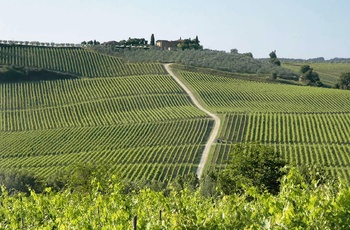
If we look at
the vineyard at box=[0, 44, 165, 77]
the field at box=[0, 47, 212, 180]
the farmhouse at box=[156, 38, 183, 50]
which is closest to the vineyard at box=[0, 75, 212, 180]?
the field at box=[0, 47, 212, 180]

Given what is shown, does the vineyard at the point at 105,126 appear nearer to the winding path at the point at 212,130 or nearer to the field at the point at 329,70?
the winding path at the point at 212,130

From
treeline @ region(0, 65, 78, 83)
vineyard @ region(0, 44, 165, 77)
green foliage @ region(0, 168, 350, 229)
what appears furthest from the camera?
vineyard @ region(0, 44, 165, 77)

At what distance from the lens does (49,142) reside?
63938 millimetres

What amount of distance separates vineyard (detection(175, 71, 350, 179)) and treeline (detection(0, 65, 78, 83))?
23784 millimetres

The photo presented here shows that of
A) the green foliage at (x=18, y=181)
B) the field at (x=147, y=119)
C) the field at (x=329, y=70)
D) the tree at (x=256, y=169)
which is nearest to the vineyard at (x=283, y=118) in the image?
the field at (x=147, y=119)

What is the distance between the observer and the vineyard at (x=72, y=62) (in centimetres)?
10231

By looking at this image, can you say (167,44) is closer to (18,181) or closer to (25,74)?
(25,74)

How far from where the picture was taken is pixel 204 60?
11450cm

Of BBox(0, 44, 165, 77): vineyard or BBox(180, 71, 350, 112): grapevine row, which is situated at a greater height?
BBox(0, 44, 165, 77): vineyard

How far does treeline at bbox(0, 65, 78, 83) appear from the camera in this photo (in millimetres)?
94875

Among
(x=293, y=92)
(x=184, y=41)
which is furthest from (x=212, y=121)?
(x=184, y=41)

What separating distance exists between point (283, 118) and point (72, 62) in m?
52.7

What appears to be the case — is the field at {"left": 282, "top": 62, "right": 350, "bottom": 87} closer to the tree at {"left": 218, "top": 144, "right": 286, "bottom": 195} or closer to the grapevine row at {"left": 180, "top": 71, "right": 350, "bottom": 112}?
the grapevine row at {"left": 180, "top": 71, "right": 350, "bottom": 112}

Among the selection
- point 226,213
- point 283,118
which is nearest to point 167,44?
point 283,118
